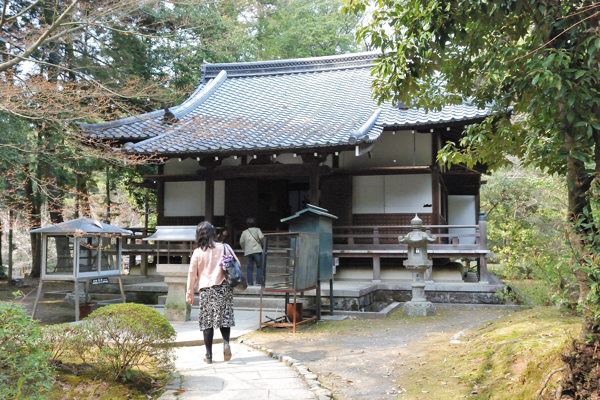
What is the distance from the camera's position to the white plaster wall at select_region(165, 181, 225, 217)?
1498 centimetres

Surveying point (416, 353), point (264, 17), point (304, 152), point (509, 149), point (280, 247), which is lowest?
point (416, 353)

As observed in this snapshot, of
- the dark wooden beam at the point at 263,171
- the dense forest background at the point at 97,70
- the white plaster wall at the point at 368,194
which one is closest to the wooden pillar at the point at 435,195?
the white plaster wall at the point at 368,194

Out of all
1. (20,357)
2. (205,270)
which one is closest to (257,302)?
(205,270)

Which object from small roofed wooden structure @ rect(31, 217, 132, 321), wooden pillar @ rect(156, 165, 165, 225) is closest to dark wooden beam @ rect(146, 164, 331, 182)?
wooden pillar @ rect(156, 165, 165, 225)

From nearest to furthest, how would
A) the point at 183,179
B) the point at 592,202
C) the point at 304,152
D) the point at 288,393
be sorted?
the point at 592,202 → the point at 288,393 → the point at 304,152 → the point at 183,179

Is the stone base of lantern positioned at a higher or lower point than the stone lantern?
lower

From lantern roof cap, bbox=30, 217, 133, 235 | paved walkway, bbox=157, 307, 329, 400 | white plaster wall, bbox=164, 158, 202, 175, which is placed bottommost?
paved walkway, bbox=157, 307, 329, 400

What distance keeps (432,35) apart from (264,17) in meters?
25.4

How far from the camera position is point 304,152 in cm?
1244

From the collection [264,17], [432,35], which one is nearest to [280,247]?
[432,35]

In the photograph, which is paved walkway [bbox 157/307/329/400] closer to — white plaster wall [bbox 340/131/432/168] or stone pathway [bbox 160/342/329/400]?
stone pathway [bbox 160/342/329/400]

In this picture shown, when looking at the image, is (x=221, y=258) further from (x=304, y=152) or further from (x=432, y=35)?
(x=304, y=152)

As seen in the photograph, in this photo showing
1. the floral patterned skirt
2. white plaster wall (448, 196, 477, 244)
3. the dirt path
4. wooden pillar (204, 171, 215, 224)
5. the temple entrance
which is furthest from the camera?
white plaster wall (448, 196, 477, 244)

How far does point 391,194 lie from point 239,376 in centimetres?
930
